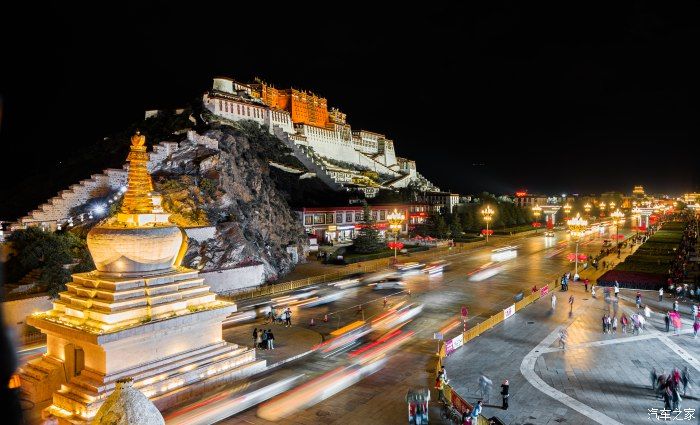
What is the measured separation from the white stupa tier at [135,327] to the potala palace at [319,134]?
61159mm

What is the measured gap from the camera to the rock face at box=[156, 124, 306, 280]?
33500mm

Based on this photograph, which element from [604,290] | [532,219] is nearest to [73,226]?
[604,290]

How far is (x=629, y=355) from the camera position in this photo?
60.8 feet

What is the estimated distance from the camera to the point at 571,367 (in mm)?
17219

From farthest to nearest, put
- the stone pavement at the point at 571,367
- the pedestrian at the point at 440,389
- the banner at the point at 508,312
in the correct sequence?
the banner at the point at 508,312 < the pedestrian at the point at 440,389 < the stone pavement at the point at 571,367

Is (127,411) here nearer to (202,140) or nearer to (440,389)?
(440,389)

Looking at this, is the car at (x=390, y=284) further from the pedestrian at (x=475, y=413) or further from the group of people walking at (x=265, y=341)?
the pedestrian at (x=475, y=413)

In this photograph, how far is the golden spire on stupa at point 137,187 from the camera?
1628 cm

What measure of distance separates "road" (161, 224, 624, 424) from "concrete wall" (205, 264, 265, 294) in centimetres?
425

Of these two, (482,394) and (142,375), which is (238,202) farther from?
(482,394)

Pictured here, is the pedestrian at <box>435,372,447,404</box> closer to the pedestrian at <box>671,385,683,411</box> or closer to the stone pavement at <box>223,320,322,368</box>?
the stone pavement at <box>223,320,322,368</box>

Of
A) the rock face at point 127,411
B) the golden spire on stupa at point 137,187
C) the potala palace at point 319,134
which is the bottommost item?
the rock face at point 127,411

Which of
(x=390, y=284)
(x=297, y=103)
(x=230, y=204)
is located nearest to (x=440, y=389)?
(x=390, y=284)

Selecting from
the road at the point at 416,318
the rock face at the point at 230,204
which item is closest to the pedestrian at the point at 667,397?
the road at the point at 416,318
